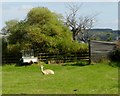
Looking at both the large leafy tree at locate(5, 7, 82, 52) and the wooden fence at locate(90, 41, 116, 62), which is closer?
the wooden fence at locate(90, 41, 116, 62)

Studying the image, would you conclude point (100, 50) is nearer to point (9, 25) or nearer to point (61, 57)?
point (61, 57)

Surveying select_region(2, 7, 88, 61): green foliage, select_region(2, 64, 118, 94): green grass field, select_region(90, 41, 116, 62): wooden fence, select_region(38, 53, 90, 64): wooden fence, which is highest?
select_region(2, 7, 88, 61): green foliage

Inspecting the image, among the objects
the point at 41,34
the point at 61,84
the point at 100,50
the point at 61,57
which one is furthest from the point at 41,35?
the point at 61,84

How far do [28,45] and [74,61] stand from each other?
4.65 metres

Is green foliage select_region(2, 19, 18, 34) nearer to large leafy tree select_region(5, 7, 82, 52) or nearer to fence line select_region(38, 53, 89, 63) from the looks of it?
large leafy tree select_region(5, 7, 82, 52)

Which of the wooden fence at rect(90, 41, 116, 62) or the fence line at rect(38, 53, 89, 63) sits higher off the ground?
the wooden fence at rect(90, 41, 116, 62)

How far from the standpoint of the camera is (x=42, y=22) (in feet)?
114

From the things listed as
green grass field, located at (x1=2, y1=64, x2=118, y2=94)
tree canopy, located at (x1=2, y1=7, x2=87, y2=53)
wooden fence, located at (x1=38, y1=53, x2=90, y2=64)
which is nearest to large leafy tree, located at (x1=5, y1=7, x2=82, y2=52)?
tree canopy, located at (x1=2, y1=7, x2=87, y2=53)

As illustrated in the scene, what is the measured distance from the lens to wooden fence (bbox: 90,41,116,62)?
30.7m

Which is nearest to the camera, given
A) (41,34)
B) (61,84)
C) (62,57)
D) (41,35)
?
(61,84)

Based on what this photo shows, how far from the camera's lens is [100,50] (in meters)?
31.2

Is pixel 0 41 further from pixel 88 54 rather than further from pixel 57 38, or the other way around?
pixel 88 54

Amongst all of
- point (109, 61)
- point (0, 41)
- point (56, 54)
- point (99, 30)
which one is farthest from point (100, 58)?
point (99, 30)

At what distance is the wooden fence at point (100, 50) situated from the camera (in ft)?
101
